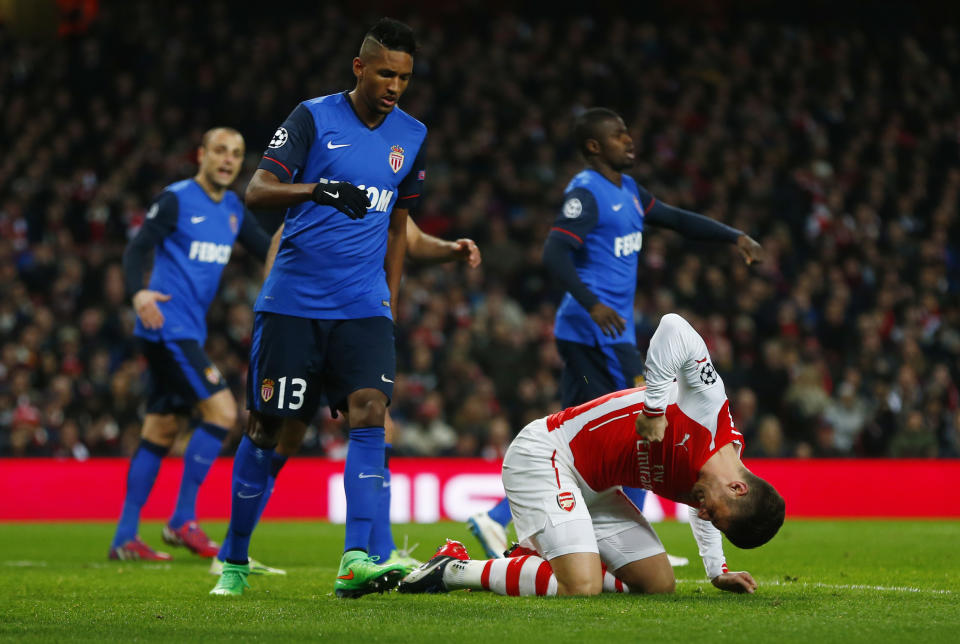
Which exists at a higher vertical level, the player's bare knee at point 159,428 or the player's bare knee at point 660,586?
the player's bare knee at point 159,428

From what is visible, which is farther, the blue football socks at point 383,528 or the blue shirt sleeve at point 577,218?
the blue shirt sleeve at point 577,218

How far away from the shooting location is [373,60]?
17.5 feet

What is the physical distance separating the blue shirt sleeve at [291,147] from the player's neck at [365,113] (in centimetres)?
22

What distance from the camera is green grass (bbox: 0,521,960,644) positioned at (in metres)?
4.04

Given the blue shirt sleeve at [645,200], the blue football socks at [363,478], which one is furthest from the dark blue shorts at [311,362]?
the blue shirt sleeve at [645,200]

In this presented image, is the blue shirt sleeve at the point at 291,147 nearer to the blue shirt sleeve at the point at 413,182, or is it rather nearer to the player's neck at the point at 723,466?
the blue shirt sleeve at the point at 413,182

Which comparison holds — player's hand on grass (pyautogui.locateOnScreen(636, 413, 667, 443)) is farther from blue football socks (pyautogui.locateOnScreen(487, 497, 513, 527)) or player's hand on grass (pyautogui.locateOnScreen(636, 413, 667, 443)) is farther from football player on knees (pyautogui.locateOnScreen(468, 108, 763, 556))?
blue football socks (pyautogui.locateOnScreen(487, 497, 513, 527))

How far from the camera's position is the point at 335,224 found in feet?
17.8

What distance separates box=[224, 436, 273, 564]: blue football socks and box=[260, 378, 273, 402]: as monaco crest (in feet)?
0.86

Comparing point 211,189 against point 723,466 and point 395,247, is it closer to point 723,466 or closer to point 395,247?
point 395,247

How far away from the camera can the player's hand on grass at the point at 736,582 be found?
522cm

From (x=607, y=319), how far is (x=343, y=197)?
2194mm

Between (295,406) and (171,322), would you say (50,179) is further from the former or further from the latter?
(295,406)

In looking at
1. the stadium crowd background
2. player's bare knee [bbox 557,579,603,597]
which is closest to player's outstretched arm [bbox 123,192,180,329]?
player's bare knee [bbox 557,579,603,597]
